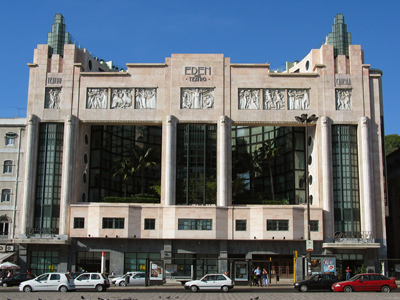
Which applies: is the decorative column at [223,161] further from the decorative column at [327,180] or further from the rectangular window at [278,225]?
the decorative column at [327,180]

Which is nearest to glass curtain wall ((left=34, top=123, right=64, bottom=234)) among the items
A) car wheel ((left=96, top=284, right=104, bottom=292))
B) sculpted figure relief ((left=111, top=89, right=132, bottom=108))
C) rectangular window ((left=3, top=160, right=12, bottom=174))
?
rectangular window ((left=3, top=160, right=12, bottom=174))

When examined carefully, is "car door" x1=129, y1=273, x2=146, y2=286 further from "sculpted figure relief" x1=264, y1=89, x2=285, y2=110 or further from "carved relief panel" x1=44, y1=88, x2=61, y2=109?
"sculpted figure relief" x1=264, y1=89, x2=285, y2=110

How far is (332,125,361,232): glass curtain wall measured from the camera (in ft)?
187

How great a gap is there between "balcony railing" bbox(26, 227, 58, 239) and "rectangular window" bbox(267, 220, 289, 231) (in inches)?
878

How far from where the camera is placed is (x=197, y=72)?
5994cm

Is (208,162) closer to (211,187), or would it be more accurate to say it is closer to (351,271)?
(211,187)

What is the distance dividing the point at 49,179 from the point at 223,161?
1867 centimetres

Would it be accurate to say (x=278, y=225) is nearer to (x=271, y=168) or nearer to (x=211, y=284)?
(x=271, y=168)

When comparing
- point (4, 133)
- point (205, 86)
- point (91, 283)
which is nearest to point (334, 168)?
point (205, 86)

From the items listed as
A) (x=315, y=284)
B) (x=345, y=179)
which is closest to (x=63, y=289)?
(x=315, y=284)

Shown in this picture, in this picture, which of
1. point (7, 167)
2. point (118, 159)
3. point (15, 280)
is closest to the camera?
point (15, 280)

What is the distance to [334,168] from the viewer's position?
190 feet

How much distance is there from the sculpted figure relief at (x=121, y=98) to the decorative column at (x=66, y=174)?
4.95 m

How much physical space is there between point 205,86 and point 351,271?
24898mm
